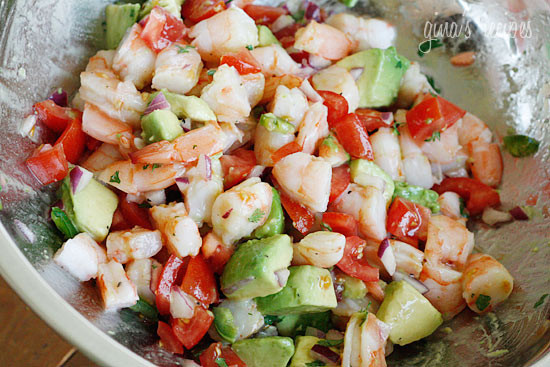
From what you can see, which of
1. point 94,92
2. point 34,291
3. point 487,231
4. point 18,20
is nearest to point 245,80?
point 94,92

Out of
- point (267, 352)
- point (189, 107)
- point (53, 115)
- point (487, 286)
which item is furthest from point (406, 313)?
point (53, 115)

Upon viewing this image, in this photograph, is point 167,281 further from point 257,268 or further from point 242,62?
point 242,62

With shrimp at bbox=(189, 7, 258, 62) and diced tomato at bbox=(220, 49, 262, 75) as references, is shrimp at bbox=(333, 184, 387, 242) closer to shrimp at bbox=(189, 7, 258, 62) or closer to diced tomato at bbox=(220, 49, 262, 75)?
diced tomato at bbox=(220, 49, 262, 75)

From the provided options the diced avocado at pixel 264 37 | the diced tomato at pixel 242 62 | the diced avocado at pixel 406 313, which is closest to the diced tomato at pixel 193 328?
the diced avocado at pixel 406 313

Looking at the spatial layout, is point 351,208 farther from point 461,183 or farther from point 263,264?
point 461,183

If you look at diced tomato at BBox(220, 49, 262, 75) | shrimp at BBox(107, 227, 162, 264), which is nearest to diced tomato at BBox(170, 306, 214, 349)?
shrimp at BBox(107, 227, 162, 264)
